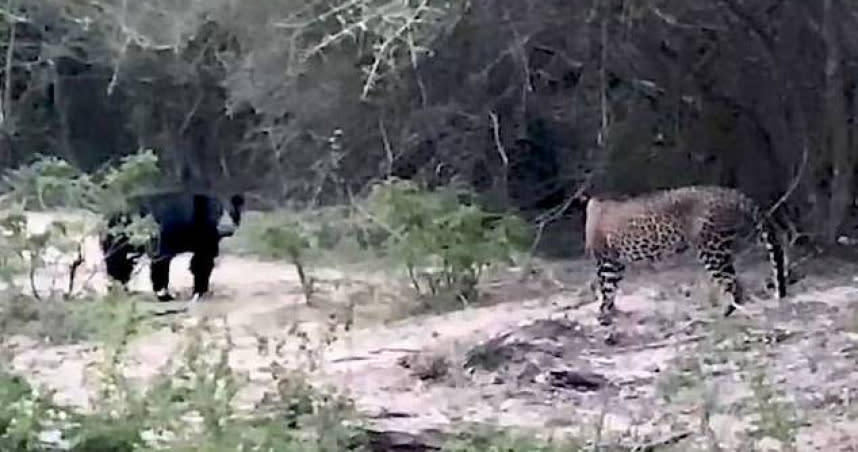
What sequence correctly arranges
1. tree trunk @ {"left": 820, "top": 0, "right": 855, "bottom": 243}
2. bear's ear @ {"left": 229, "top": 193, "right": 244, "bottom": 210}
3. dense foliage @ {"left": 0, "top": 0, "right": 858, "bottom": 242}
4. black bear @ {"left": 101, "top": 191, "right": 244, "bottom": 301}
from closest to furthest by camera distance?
1. dense foliage @ {"left": 0, "top": 0, "right": 858, "bottom": 242}
2. black bear @ {"left": 101, "top": 191, "right": 244, "bottom": 301}
3. tree trunk @ {"left": 820, "top": 0, "right": 855, "bottom": 243}
4. bear's ear @ {"left": 229, "top": 193, "right": 244, "bottom": 210}

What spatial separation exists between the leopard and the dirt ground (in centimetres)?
21

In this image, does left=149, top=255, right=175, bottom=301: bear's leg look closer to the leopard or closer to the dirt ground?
the dirt ground

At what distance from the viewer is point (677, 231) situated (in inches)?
377

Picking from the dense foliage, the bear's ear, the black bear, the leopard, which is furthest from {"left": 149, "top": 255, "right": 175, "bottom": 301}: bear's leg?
the leopard

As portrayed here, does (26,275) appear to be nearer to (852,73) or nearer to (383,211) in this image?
(383,211)

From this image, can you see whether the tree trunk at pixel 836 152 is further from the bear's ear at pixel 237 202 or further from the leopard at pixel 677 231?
the bear's ear at pixel 237 202

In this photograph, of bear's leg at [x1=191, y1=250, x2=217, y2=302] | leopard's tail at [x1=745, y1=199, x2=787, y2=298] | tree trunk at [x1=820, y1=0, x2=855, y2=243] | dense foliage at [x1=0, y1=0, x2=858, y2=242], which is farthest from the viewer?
bear's leg at [x1=191, y1=250, x2=217, y2=302]

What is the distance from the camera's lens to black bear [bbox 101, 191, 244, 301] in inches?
447

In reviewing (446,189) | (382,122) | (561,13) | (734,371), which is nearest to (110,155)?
(382,122)

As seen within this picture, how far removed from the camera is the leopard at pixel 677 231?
372 inches

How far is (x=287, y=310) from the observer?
1052 cm

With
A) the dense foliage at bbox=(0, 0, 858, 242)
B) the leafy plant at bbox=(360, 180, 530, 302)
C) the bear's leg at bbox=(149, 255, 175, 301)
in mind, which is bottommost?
the bear's leg at bbox=(149, 255, 175, 301)

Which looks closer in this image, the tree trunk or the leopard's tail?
the leopard's tail

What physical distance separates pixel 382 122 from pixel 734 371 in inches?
247
